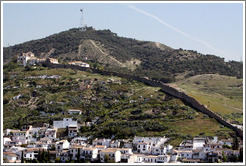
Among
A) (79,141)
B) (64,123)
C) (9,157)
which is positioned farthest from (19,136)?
(9,157)

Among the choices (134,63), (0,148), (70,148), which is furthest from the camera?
(134,63)

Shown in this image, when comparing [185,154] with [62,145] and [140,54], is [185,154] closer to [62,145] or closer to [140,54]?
→ [62,145]

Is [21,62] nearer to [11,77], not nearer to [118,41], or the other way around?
[11,77]

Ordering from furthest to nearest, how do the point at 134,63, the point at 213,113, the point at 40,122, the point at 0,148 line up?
the point at 134,63 → the point at 40,122 → the point at 213,113 → the point at 0,148

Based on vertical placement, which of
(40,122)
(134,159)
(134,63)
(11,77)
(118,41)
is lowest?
(134,159)

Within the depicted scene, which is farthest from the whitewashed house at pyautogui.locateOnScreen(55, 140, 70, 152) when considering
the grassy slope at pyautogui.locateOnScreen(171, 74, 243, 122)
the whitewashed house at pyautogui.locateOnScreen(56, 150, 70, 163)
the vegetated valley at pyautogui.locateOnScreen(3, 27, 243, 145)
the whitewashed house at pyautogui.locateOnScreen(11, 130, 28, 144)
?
the grassy slope at pyautogui.locateOnScreen(171, 74, 243, 122)

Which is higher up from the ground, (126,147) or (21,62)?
(21,62)

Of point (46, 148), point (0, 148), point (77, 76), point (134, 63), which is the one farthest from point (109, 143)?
point (134, 63)
